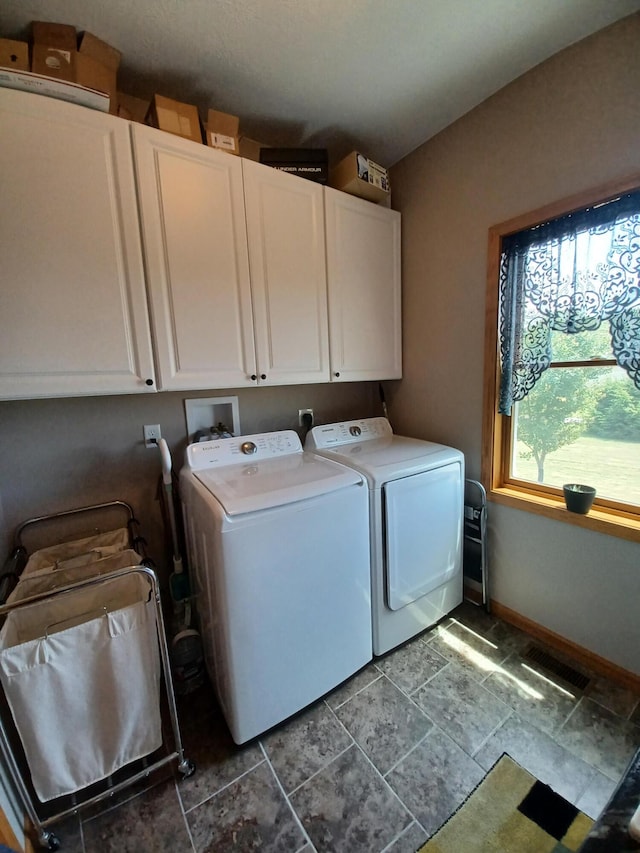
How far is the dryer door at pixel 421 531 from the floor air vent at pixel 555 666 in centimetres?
48

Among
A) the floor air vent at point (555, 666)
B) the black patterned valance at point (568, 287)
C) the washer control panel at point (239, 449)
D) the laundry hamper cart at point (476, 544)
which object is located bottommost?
the floor air vent at point (555, 666)

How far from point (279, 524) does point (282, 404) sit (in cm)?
104

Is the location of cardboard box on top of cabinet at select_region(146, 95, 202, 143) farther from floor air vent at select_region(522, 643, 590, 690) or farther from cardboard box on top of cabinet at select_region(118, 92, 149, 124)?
floor air vent at select_region(522, 643, 590, 690)

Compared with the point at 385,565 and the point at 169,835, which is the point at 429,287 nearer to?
the point at 385,565

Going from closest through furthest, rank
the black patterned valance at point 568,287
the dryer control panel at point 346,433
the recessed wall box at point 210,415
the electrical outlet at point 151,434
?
the black patterned valance at point 568,287
the electrical outlet at point 151,434
the recessed wall box at point 210,415
the dryer control panel at point 346,433

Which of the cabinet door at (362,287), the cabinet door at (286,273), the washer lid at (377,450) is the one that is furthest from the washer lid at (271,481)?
the cabinet door at (362,287)

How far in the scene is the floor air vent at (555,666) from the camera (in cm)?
150

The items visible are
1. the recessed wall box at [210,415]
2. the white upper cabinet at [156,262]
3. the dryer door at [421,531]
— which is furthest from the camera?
the recessed wall box at [210,415]

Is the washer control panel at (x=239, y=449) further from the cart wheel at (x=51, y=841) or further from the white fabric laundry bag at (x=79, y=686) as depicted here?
the cart wheel at (x=51, y=841)

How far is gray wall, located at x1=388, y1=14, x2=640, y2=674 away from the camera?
133 cm

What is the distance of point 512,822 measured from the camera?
1.05 metres

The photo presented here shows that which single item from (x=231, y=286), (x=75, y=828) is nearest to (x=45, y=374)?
(x=231, y=286)

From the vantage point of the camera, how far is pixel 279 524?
1207 mm

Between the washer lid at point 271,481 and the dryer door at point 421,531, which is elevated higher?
the washer lid at point 271,481
